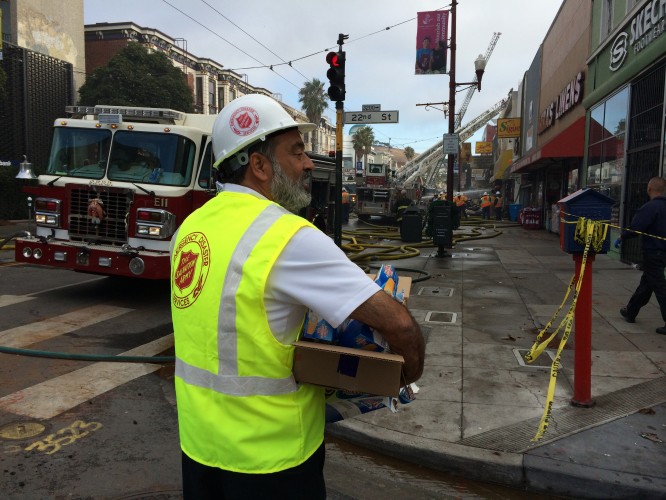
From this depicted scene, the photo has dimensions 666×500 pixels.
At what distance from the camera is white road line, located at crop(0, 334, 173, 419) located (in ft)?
14.1

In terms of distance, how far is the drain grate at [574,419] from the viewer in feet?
12.1

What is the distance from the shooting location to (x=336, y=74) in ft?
31.5

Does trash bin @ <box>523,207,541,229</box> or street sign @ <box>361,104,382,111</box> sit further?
trash bin @ <box>523,207,541,229</box>

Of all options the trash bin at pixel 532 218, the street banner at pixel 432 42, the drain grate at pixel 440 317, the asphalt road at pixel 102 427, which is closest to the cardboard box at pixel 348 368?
the asphalt road at pixel 102 427

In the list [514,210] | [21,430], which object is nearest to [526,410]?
[21,430]

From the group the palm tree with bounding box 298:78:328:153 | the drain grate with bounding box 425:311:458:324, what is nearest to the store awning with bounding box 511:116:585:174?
the drain grate with bounding box 425:311:458:324

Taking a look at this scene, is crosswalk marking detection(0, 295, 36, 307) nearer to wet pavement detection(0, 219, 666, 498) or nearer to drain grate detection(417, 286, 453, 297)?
wet pavement detection(0, 219, 666, 498)

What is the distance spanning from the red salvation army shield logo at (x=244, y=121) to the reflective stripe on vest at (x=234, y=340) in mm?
310

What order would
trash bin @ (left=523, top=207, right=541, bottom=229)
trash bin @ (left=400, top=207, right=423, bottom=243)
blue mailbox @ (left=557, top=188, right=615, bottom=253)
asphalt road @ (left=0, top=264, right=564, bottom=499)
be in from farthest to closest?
trash bin @ (left=523, top=207, right=541, bottom=229), trash bin @ (left=400, top=207, right=423, bottom=243), blue mailbox @ (left=557, top=188, right=615, bottom=253), asphalt road @ (left=0, top=264, right=564, bottom=499)

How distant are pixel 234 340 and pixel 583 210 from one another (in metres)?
3.67

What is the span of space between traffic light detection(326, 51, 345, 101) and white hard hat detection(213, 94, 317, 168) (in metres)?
8.36

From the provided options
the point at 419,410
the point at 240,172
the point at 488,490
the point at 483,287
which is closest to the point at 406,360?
the point at 240,172

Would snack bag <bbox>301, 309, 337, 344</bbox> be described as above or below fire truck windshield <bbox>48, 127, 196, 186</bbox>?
below

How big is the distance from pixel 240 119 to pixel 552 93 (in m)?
22.6
